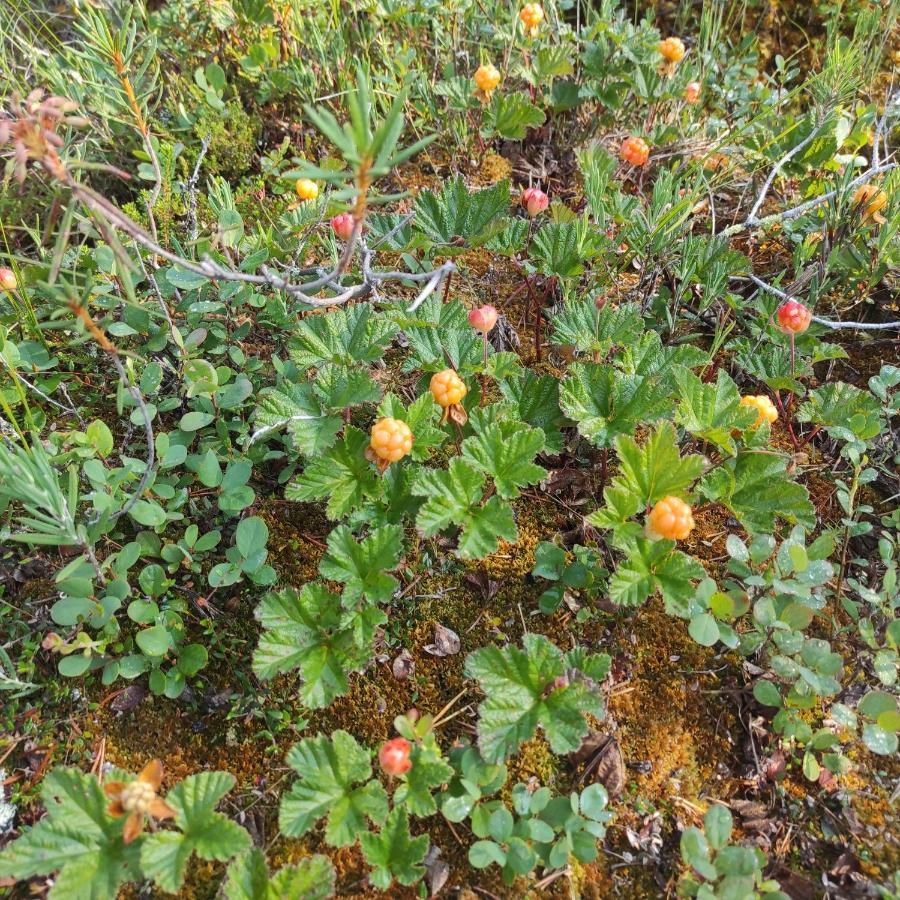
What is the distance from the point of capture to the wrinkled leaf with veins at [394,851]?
4.88 feet

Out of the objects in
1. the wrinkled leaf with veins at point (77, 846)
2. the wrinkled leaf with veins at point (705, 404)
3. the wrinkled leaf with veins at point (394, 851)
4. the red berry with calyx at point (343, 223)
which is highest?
the red berry with calyx at point (343, 223)

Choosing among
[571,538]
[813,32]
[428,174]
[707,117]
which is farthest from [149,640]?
[813,32]

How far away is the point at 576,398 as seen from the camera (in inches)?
79.6

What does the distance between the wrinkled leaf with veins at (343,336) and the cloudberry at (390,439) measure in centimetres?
36

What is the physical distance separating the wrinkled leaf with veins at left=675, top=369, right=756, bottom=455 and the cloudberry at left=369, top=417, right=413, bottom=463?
31.2 inches

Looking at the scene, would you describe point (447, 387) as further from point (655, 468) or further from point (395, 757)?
point (395, 757)

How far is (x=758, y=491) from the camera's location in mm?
1925

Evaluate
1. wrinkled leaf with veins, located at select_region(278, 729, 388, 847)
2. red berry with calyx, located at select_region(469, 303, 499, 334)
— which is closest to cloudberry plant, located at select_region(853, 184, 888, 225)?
red berry with calyx, located at select_region(469, 303, 499, 334)

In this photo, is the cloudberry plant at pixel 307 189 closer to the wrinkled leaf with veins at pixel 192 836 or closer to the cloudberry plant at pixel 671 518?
the cloudberry plant at pixel 671 518

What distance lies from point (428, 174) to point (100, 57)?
132 centimetres

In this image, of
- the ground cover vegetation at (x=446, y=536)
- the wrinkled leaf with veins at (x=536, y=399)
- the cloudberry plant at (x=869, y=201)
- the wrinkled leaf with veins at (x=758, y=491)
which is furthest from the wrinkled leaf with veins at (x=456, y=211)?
the cloudberry plant at (x=869, y=201)

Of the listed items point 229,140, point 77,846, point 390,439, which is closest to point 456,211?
point 390,439

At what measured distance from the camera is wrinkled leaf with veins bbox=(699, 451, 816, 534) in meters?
1.87

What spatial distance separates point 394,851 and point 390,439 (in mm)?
933
